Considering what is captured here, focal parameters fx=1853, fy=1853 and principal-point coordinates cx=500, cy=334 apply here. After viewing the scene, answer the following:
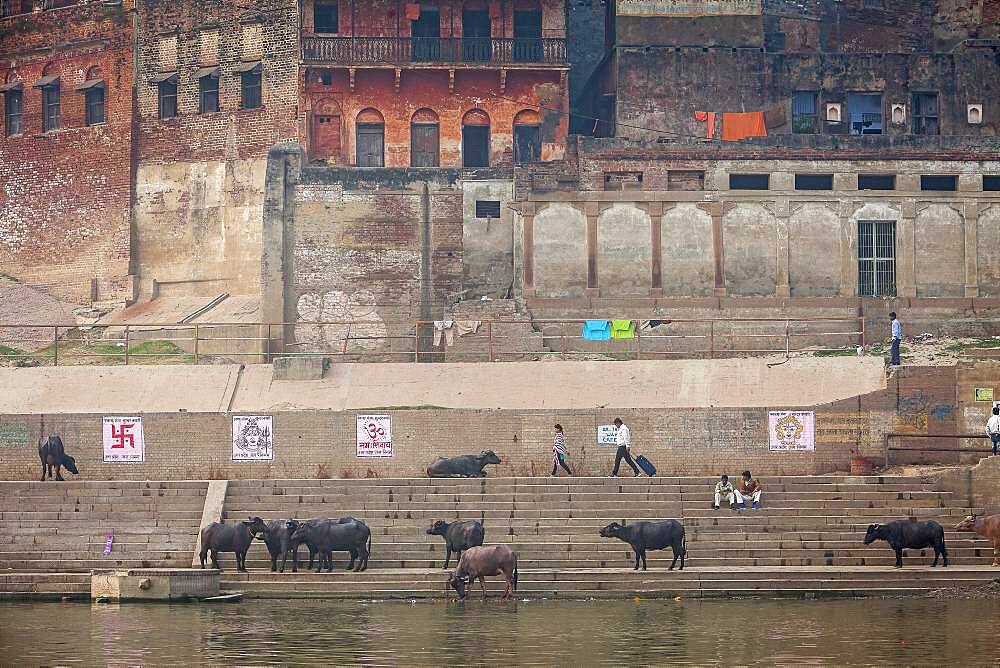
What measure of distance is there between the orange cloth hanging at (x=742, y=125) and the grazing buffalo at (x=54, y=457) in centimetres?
2037

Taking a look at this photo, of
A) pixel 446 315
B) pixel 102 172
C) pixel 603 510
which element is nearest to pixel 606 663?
pixel 603 510

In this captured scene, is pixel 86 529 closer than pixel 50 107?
Yes

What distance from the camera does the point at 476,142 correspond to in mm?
49812

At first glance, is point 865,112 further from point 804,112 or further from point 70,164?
point 70,164

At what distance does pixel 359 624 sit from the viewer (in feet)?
84.2

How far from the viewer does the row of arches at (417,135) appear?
49375mm

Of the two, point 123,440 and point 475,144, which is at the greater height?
point 475,144

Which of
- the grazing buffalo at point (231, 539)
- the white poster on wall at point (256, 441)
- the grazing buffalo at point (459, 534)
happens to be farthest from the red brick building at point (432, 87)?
the grazing buffalo at point (231, 539)

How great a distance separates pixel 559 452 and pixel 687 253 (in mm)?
11630

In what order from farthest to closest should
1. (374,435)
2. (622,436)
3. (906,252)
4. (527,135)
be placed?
(527,135) → (906,252) → (374,435) → (622,436)

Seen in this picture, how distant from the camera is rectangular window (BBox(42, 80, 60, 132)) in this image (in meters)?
54.4

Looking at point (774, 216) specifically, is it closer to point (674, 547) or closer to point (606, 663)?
point (674, 547)

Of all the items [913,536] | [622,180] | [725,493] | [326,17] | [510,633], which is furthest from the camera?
[326,17]

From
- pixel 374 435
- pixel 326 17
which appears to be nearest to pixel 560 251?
pixel 326 17
